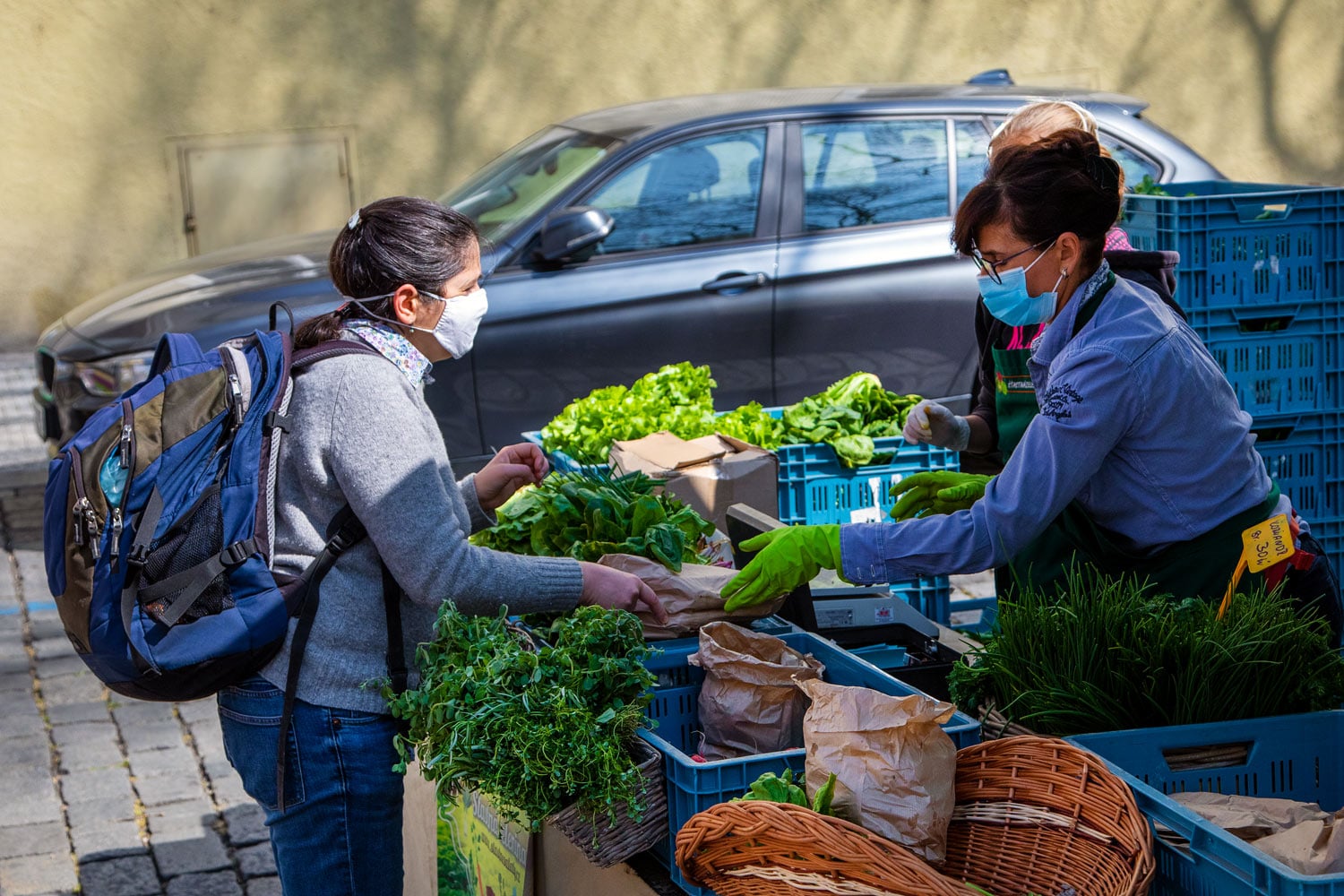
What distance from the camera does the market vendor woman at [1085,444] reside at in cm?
271

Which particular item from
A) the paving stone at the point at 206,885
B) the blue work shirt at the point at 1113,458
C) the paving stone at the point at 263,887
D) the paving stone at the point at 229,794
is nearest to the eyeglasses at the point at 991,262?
the blue work shirt at the point at 1113,458

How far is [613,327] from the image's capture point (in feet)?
21.3

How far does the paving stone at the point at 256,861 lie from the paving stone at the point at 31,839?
59cm

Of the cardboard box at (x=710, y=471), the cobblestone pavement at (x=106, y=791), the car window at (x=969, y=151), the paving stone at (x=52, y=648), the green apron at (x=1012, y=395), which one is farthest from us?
the car window at (x=969, y=151)

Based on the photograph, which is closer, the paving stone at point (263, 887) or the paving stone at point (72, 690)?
the paving stone at point (263, 887)

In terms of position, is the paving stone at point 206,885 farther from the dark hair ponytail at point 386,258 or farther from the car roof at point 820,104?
the car roof at point 820,104

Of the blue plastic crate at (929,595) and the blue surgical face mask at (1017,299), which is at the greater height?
the blue surgical face mask at (1017,299)

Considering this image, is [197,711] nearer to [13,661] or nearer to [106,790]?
[106,790]

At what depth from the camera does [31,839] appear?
4.47m

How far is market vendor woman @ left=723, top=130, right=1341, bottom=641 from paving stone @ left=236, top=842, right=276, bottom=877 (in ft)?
7.10

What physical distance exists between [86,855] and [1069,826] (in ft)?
11.2

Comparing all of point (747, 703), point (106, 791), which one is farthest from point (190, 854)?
point (747, 703)

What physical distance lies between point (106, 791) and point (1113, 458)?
3.58 metres

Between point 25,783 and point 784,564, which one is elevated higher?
point 784,564
